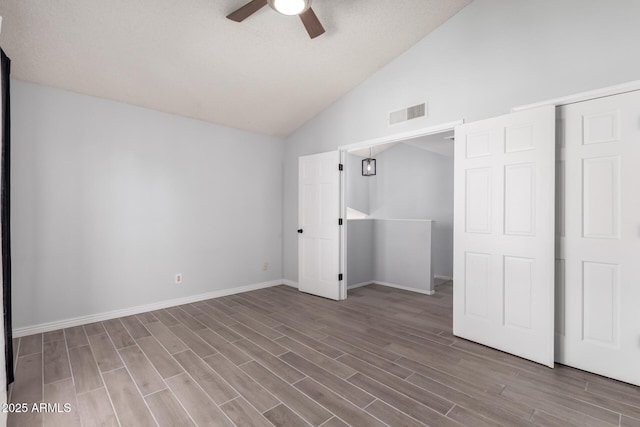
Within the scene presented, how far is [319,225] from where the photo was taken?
4672mm

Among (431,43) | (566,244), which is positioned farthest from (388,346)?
(431,43)

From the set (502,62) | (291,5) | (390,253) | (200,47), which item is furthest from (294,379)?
(390,253)

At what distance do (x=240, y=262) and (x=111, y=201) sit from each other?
6.36 ft

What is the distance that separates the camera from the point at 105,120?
366cm

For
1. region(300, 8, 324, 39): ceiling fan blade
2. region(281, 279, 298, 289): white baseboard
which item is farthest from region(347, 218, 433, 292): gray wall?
region(300, 8, 324, 39): ceiling fan blade

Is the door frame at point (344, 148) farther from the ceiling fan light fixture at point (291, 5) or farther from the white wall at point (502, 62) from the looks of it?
the ceiling fan light fixture at point (291, 5)

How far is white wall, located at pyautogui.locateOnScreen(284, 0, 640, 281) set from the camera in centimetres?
238

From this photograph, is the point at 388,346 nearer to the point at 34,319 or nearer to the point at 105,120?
the point at 34,319

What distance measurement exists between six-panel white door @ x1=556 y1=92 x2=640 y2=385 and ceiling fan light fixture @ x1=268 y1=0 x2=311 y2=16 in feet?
7.40

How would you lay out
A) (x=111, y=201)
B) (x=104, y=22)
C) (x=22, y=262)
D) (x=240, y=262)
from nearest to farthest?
(x=104, y=22) → (x=22, y=262) → (x=111, y=201) → (x=240, y=262)

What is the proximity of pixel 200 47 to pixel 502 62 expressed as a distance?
116 inches

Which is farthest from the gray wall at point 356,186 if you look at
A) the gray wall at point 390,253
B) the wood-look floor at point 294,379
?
the wood-look floor at point 294,379

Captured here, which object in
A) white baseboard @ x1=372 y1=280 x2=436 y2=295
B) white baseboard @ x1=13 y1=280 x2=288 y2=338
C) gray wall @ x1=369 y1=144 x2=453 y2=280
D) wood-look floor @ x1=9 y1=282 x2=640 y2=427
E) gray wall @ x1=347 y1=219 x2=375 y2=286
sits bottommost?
wood-look floor @ x1=9 y1=282 x2=640 y2=427

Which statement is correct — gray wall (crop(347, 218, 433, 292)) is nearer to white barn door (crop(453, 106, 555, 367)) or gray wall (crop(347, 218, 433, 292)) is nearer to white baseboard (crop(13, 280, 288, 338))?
white baseboard (crop(13, 280, 288, 338))
